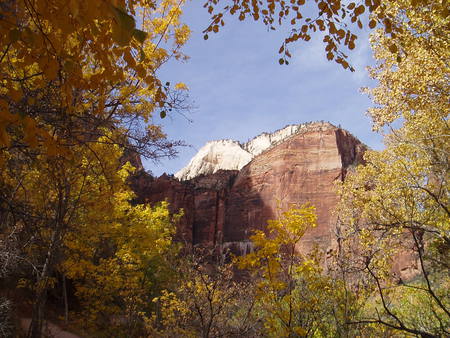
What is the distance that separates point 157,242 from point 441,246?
29.0 ft

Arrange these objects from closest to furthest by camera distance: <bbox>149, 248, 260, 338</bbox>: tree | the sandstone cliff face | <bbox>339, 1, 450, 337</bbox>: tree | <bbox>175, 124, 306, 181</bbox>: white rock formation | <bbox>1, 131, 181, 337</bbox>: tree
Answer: <bbox>1, 131, 181, 337</bbox>: tree
<bbox>149, 248, 260, 338</bbox>: tree
<bbox>339, 1, 450, 337</bbox>: tree
the sandstone cliff face
<bbox>175, 124, 306, 181</bbox>: white rock formation

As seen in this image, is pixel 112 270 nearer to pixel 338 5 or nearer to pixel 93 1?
pixel 338 5

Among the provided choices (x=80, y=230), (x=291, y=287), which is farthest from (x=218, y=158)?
(x=291, y=287)

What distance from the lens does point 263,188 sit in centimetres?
4566

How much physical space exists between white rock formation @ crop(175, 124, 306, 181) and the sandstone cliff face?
38.7 meters

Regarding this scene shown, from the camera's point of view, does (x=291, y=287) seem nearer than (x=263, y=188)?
Yes

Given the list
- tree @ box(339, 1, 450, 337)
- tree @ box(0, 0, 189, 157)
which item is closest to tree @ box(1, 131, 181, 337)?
tree @ box(0, 0, 189, 157)

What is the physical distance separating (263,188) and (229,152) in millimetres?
45196

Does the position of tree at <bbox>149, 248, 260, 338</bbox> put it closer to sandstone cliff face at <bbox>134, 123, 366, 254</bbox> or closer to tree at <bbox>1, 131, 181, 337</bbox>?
tree at <bbox>1, 131, 181, 337</bbox>

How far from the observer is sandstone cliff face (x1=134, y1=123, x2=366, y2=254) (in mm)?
42406

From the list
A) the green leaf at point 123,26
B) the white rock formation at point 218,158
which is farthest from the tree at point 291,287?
the white rock formation at point 218,158

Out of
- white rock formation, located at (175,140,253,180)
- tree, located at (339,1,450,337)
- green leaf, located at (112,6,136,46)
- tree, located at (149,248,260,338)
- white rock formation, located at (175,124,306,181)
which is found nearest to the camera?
green leaf, located at (112,6,136,46)

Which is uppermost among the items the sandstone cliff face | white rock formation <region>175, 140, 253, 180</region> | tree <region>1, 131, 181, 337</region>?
white rock formation <region>175, 140, 253, 180</region>

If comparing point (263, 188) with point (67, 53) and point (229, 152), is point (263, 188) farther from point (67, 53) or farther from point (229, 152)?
point (229, 152)
